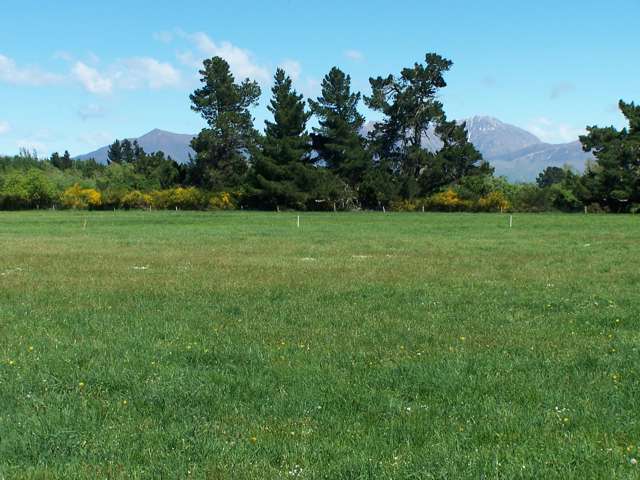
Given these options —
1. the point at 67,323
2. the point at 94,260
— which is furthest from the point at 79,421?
the point at 94,260

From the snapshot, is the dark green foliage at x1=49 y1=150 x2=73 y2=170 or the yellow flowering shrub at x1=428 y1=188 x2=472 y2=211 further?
the dark green foliage at x1=49 y1=150 x2=73 y2=170

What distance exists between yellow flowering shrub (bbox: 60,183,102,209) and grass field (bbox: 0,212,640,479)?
85.5 meters

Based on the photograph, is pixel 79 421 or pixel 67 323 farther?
pixel 67 323

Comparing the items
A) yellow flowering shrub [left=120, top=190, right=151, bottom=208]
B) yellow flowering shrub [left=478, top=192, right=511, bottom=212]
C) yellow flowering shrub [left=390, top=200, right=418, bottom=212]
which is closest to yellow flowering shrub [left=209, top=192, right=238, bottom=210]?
yellow flowering shrub [left=120, top=190, right=151, bottom=208]

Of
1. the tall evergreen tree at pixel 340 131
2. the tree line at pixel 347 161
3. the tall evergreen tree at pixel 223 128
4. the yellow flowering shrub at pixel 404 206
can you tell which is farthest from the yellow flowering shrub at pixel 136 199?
the yellow flowering shrub at pixel 404 206

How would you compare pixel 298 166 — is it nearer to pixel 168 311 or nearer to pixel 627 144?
pixel 627 144

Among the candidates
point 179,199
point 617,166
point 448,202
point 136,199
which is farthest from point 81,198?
point 617,166

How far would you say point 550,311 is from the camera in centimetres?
1166

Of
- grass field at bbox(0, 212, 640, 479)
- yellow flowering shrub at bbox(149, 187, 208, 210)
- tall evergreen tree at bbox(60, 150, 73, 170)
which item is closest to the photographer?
grass field at bbox(0, 212, 640, 479)

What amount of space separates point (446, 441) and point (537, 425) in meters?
0.97

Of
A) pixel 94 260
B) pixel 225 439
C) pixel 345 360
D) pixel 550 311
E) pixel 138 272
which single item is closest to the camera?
pixel 225 439

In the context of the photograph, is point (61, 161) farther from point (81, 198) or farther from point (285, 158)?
point (285, 158)

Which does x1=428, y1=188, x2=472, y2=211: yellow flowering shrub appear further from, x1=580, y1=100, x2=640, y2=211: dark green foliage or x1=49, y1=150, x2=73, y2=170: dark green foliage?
x1=49, y1=150, x2=73, y2=170: dark green foliage

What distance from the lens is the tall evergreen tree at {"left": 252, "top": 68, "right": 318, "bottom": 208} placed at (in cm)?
8488
